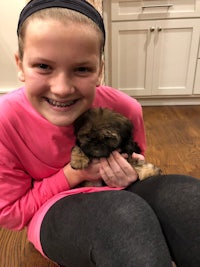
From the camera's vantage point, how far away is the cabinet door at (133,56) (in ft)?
9.36

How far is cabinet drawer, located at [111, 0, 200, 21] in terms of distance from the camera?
273 centimetres

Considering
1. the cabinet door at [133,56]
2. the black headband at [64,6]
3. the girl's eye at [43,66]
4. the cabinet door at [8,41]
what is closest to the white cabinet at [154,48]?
the cabinet door at [133,56]

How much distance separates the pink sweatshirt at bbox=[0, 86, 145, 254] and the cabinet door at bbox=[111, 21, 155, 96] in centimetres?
214

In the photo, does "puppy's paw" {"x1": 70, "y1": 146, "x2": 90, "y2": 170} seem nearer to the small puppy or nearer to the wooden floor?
the small puppy

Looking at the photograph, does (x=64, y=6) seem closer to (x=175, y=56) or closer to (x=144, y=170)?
(x=144, y=170)

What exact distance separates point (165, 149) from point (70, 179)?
1455mm

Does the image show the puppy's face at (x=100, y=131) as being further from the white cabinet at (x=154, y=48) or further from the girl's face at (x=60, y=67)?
the white cabinet at (x=154, y=48)

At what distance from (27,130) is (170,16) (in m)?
2.37

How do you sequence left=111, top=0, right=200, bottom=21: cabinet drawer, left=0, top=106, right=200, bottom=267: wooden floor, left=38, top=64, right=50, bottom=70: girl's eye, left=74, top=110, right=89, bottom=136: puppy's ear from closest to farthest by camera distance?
left=38, top=64, right=50, bottom=70: girl's eye → left=74, top=110, right=89, bottom=136: puppy's ear → left=0, top=106, right=200, bottom=267: wooden floor → left=111, top=0, right=200, bottom=21: cabinet drawer

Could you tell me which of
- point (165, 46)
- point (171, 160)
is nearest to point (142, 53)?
point (165, 46)

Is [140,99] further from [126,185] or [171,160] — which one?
[126,185]

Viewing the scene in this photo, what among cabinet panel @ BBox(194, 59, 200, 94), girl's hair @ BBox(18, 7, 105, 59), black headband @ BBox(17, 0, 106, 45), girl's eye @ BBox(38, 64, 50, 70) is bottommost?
cabinet panel @ BBox(194, 59, 200, 94)

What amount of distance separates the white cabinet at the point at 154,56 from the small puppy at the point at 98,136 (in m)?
2.18

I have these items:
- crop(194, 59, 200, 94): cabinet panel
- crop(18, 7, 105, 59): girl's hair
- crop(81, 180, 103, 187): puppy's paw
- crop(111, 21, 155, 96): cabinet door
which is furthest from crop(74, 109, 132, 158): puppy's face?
crop(194, 59, 200, 94): cabinet panel
